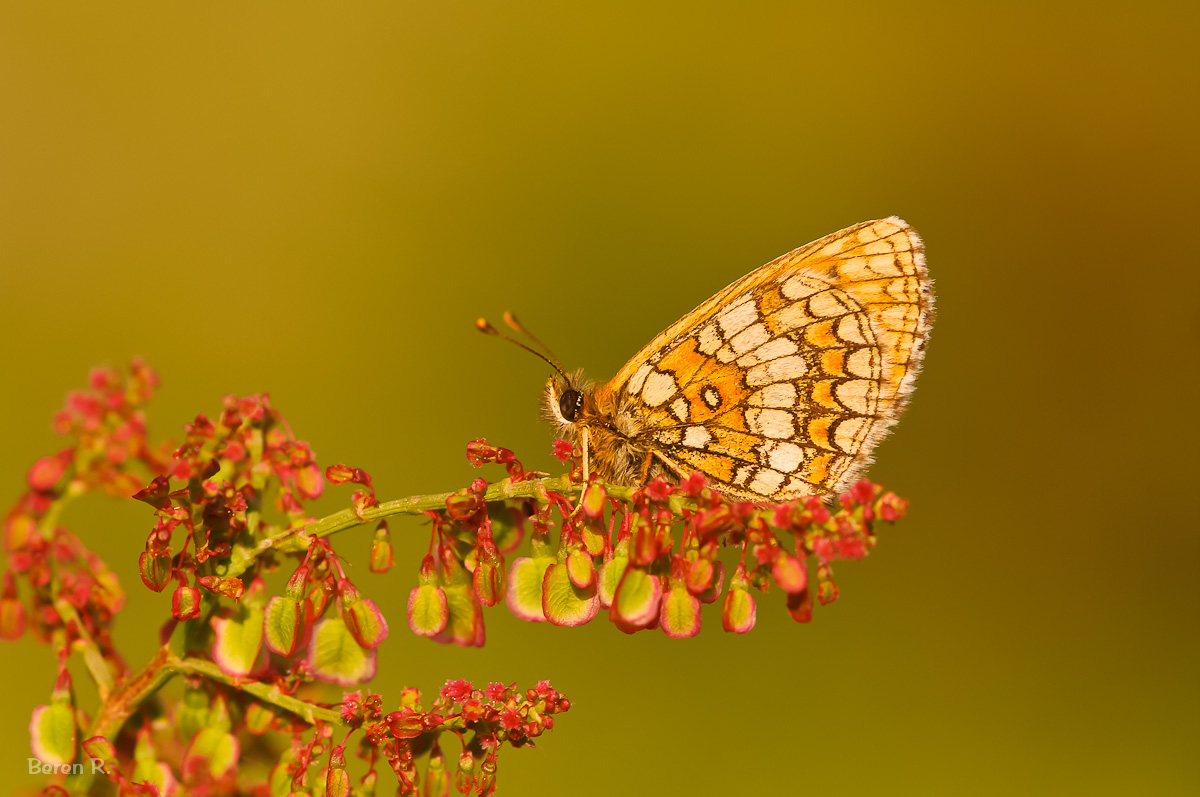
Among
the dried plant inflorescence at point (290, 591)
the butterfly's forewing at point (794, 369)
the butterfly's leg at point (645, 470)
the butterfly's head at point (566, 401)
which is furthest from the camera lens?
the butterfly's head at point (566, 401)

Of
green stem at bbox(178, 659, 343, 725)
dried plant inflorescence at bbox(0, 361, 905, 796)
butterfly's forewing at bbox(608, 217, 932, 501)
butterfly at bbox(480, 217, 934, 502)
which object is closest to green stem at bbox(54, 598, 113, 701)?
dried plant inflorescence at bbox(0, 361, 905, 796)

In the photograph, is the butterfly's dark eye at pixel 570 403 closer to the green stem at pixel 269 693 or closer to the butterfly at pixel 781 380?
the butterfly at pixel 781 380

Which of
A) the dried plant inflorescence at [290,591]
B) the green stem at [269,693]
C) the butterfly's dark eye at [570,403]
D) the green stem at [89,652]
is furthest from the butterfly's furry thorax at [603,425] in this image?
the green stem at [89,652]

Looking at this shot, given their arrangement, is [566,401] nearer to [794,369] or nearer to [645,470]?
[645,470]

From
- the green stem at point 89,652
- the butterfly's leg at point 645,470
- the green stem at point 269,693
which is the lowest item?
the green stem at point 269,693

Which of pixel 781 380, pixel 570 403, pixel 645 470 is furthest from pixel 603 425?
pixel 781 380

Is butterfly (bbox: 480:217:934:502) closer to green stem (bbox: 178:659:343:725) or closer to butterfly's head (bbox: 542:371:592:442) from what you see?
butterfly's head (bbox: 542:371:592:442)
